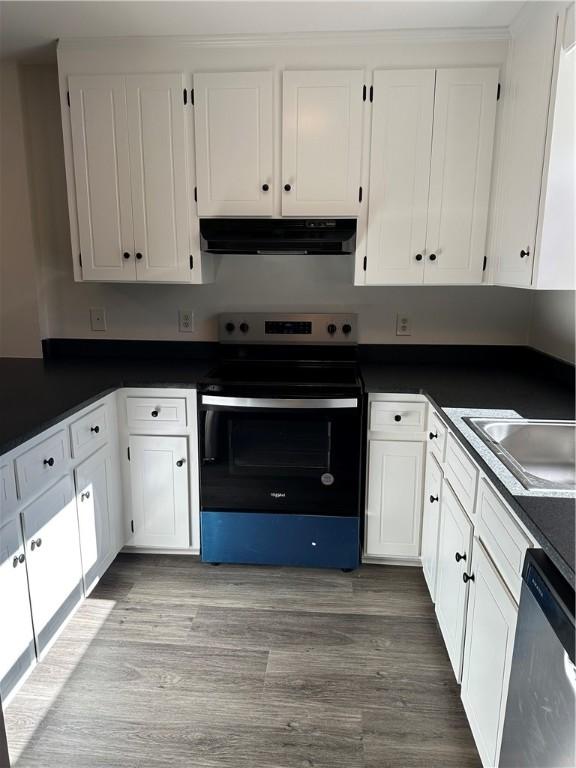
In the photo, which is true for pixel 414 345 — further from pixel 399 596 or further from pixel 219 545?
pixel 219 545

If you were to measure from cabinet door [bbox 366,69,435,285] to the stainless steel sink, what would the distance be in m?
0.92

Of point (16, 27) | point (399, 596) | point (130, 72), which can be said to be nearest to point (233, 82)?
point (130, 72)

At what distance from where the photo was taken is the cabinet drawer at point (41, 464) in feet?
5.17

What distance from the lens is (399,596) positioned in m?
2.21

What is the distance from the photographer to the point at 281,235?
229cm

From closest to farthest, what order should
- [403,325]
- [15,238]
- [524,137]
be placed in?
[524,137] < [15,238] < [403,325]

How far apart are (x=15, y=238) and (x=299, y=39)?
5.40 ft

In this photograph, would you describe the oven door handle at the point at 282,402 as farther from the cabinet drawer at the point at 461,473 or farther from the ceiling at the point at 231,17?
the ceiling at the point at 231,17

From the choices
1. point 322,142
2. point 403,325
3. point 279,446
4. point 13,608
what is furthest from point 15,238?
point 403,325

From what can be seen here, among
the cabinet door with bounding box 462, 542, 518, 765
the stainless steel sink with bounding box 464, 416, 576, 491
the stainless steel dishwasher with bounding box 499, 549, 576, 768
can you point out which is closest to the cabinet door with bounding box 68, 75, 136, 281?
the stainless steel sink with bounding box 464, 416, 576, 491

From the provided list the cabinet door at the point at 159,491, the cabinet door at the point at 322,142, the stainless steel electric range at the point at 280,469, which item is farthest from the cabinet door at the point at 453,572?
the cabinet door at the point at 322,142

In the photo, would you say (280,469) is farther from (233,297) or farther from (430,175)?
(430,175)

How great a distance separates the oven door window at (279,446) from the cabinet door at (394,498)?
0.75 ft

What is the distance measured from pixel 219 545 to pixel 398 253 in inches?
61.3
